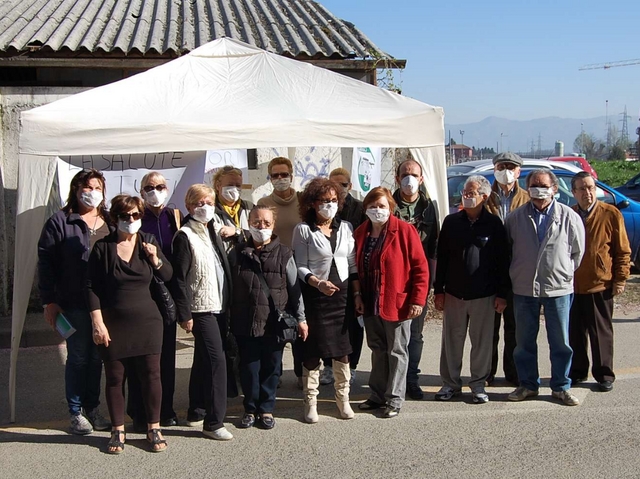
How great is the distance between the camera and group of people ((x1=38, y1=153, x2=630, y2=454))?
479 cm

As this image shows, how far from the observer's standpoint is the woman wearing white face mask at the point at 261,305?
5.01 m

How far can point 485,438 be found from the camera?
4.90 meters

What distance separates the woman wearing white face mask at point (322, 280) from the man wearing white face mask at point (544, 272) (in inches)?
54.4

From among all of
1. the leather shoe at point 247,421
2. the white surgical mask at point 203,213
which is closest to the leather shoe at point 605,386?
→ the leather shoe at point 247,421

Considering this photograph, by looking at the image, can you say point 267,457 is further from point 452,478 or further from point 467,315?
point 467,315

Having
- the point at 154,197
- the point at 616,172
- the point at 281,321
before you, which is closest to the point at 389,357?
the point at 281,321

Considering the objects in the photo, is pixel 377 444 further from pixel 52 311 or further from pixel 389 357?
pixel 52 311

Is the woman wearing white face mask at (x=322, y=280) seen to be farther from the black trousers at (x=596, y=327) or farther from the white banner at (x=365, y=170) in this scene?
the white banner at (x=365, y=170)

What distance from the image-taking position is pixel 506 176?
5879mm

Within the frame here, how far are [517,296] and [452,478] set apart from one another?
1.79 m

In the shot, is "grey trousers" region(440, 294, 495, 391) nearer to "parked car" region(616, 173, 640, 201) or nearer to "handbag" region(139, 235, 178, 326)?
"handbag" region(139, 235, 178, 326)

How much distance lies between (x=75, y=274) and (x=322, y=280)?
68.8 inches

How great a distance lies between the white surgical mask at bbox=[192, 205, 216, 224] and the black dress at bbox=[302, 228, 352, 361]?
0.89 metres

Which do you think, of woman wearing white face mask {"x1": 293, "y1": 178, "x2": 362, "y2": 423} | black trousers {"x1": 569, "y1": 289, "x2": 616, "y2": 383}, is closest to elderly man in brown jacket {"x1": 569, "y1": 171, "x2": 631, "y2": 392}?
black trousers {"x1": 569, "y1": 289, "x2": 616, "y2": 383}
